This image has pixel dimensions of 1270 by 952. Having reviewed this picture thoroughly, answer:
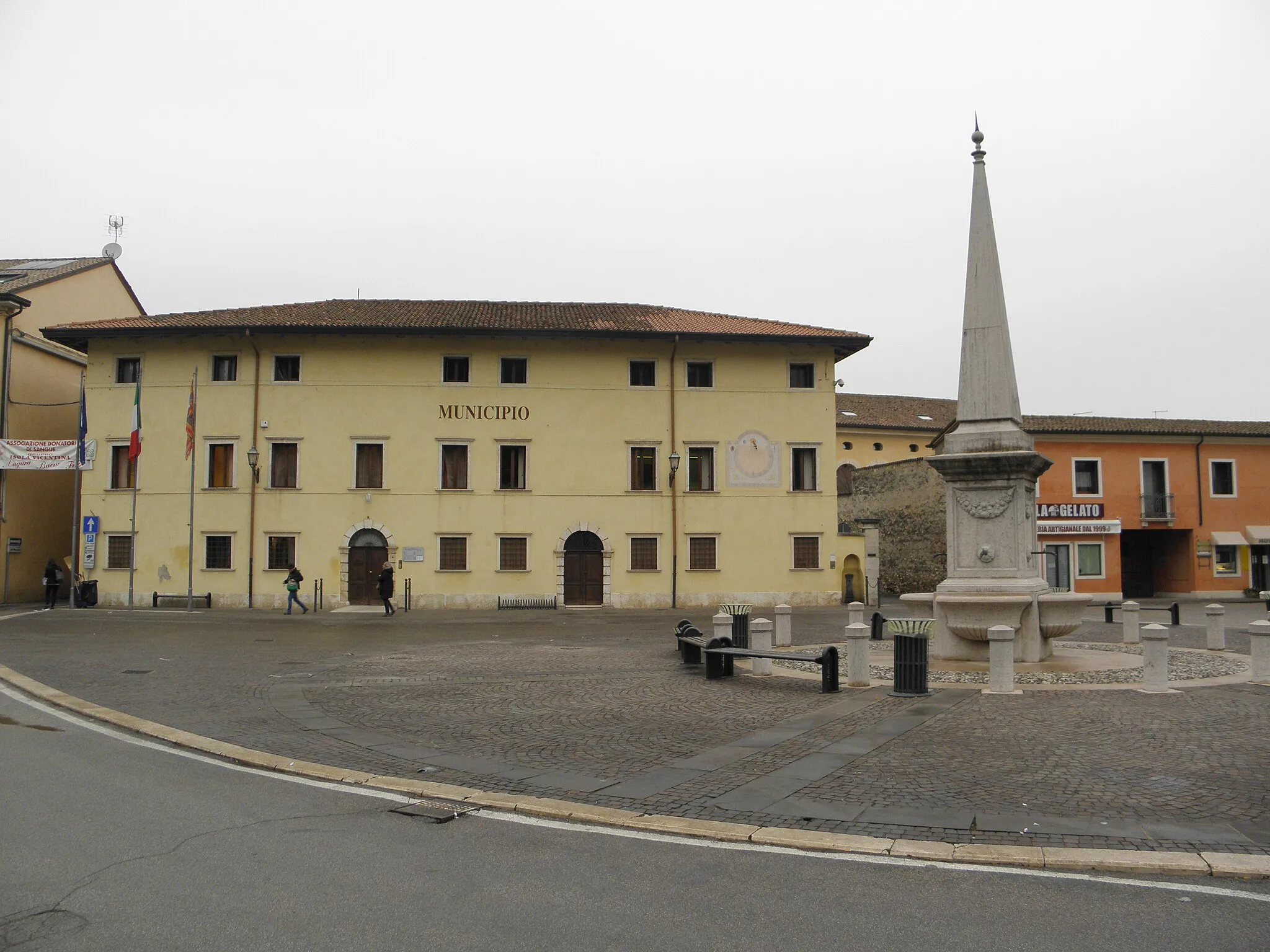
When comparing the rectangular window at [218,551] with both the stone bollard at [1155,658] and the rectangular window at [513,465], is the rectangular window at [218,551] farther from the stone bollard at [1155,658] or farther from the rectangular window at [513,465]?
the stone bollard at [1155,658]

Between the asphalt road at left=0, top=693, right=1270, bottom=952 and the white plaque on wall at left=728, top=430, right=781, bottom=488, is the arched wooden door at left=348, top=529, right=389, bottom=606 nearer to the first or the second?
the white plaque on wall at left=728, top=430, right=781, bottom=488

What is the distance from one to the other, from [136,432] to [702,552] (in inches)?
774

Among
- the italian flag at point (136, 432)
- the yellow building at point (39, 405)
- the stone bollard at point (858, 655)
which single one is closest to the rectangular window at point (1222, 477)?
the stone bollard at point (858, 655)

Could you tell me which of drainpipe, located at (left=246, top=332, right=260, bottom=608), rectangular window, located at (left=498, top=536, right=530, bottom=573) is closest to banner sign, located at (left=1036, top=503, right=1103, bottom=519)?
rectangular window, located at (left=498, top=536, right=530, bottom=573)

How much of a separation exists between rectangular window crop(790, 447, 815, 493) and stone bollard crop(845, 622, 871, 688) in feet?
75.4

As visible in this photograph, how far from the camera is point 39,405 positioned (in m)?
36.3

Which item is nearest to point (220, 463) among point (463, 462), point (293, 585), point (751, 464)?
point (293, 585)

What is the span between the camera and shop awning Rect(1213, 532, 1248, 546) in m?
40.5

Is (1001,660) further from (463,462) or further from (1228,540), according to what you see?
(1228,540)

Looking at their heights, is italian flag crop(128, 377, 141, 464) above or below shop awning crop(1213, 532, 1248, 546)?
above

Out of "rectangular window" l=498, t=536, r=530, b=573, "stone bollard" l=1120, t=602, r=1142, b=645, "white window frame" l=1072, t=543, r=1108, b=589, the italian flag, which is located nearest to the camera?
"stone bollard" l=1120, t=602, r=1142, b=645

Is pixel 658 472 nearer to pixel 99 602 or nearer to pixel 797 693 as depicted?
pixel 99 602

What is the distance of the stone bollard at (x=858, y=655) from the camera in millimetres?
12719

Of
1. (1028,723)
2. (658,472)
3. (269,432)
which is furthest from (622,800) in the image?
(269,432)
